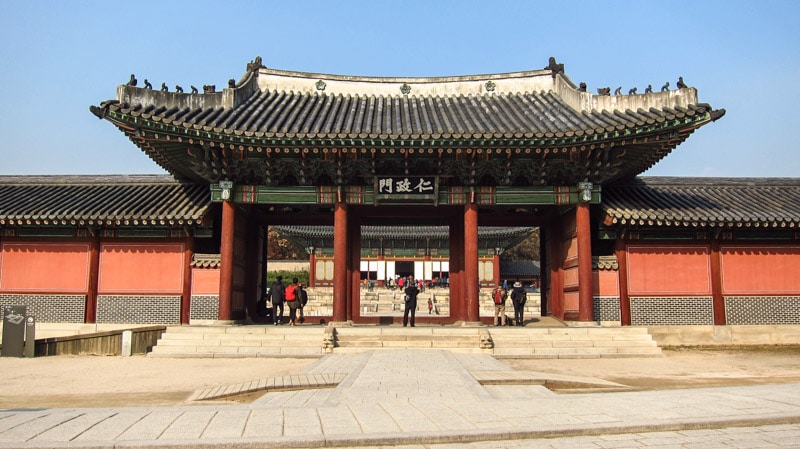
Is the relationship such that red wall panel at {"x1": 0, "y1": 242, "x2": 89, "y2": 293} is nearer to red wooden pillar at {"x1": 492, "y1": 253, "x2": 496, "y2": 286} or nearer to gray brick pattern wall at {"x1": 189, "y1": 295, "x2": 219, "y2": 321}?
gray brick pattern wall at {"x1": 189, "y1": 295, "x2": 219, "y2": 321}

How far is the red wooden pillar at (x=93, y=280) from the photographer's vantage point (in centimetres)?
1889

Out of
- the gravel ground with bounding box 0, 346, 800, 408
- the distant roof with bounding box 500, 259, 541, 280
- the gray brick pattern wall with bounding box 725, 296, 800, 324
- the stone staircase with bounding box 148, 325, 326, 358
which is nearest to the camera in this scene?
the gravel ground with bounding box 0, 346, 800, 408

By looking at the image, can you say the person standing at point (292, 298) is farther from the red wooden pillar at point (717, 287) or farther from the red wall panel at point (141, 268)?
the red wooden pillar at point (717, 287)

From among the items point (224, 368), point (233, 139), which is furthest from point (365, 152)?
point (224, 368)

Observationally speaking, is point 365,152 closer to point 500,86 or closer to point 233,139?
point 233,139

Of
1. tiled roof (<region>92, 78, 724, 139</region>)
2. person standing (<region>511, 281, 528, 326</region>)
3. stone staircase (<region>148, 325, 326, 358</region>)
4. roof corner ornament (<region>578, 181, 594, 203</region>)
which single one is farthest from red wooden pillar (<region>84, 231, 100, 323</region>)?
roof corner ornament (<region>578, 181, 594, 203</region>)

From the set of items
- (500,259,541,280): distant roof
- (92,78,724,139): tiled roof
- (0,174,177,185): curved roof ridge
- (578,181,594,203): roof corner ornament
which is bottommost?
(500,259,541,280): distant roof

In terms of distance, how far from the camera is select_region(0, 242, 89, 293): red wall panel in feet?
62.5

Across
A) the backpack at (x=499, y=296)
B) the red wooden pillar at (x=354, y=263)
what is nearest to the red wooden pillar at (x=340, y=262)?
the red wooden pillar at (x=354, y=263)

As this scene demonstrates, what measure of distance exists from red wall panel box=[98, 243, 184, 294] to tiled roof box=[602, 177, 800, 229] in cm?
1278

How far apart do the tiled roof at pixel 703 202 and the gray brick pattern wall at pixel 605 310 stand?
2.24m

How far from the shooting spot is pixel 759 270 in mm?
18969

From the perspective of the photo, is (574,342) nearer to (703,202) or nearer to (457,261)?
(457,261)

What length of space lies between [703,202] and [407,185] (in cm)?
931
